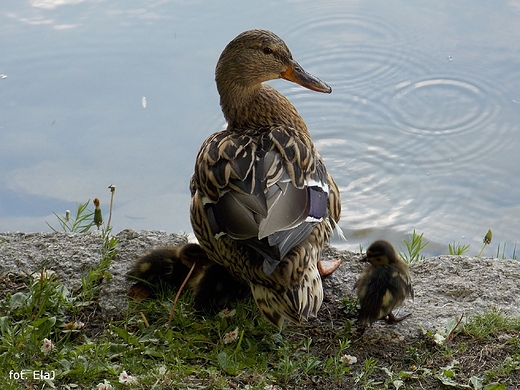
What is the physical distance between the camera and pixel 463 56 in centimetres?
675

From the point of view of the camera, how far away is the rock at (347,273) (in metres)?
3.75

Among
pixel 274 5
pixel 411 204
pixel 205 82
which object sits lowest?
pixel 411 204

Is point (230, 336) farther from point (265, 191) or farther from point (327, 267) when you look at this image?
point (327, 267)

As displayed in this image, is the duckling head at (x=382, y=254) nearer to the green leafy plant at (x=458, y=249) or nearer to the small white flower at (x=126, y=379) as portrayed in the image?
the green leafy plant at (x=458, y=249)

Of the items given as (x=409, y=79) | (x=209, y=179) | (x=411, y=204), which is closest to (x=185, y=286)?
(x=209, y=179)

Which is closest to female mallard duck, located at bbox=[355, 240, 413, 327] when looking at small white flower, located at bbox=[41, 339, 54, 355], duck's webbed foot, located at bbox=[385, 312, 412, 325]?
duck's webbed foot, located at bbox=[385, 312, 412, 325]

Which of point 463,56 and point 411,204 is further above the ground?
point 463,56

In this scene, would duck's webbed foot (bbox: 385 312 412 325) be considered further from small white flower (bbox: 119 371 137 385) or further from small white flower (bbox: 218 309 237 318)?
small white flower (bbox: 119 371 137 385)

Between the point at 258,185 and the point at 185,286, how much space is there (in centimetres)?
74

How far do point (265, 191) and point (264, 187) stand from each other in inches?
1.4

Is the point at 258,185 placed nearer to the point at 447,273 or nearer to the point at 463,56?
the point at 447,273

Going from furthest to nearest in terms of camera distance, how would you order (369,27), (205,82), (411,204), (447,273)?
1. (369,27)
2. (205,82)
3. (411,204)
4. (447,273)

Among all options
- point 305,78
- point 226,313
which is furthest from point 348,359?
point 305,78

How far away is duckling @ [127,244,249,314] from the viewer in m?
3.64
